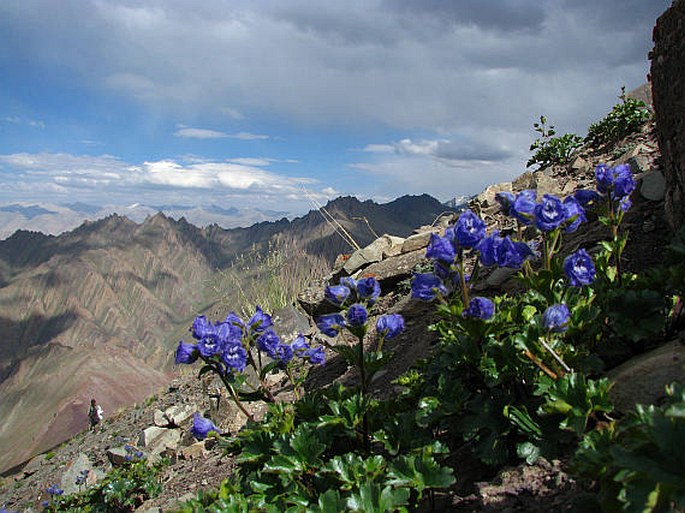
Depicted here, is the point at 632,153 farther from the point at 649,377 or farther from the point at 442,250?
the point at 442,250

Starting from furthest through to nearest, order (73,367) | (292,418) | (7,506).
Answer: (73,367) → (7,506) → (292,418)

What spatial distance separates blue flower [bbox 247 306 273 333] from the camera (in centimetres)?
319

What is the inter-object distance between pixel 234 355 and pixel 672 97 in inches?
151

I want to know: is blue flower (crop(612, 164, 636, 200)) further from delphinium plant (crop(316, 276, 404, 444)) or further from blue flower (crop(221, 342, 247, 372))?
blue flower (crop(221, 342, 247, 372))

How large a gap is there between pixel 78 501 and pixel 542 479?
828 cm

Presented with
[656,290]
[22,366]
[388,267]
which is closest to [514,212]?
[656,290]

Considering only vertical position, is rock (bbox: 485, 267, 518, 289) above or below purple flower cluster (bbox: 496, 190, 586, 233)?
below

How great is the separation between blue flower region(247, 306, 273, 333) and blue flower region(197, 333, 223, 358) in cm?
38

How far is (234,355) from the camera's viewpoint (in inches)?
112

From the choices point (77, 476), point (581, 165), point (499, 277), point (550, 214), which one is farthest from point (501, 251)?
point (77, 476)

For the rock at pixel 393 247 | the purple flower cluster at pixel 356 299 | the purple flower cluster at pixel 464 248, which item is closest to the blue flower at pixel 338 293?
the purple flower cluster at pixel 356 299

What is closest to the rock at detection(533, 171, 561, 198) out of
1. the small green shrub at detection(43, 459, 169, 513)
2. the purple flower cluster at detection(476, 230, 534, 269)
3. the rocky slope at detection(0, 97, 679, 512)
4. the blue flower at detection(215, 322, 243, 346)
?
the rocky slope at detection(0, 97, 679, 512)

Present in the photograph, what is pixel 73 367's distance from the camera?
60.8 meters

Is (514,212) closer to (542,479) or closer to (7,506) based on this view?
(542,479)
